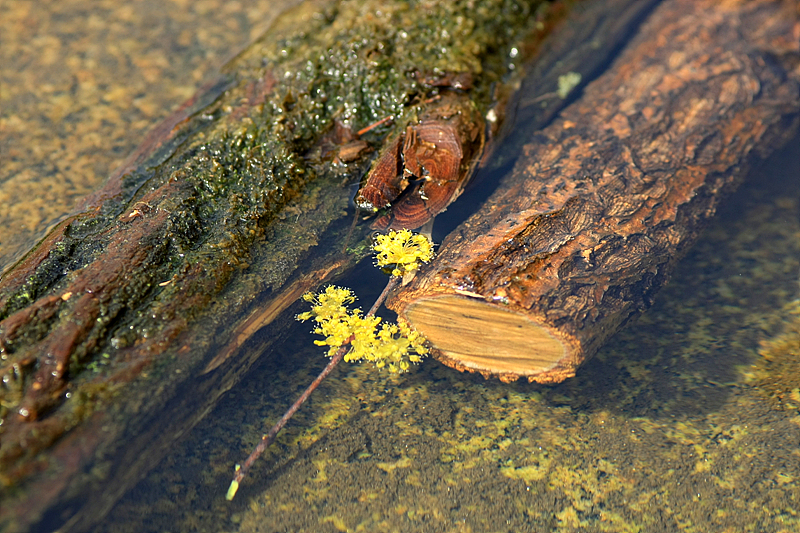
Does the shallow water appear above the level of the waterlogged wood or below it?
below

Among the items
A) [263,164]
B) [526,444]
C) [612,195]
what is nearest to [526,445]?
[526,444]

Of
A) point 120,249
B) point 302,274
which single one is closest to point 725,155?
point 302,274

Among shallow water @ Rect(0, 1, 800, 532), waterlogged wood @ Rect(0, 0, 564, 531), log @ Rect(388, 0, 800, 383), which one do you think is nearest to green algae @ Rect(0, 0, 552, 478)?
waterlogged wood @ Rect(0, 0, 564, 531)

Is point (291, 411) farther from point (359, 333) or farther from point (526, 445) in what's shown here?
point (526, 445)

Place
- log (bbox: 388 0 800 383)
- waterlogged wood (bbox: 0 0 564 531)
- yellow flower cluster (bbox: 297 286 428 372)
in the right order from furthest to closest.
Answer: yellow flower cluster (bbox: 297 286 428 372)
log (bbox: 388 0 800 383)
waterlogged wood (bbox: 0 0 564 531)

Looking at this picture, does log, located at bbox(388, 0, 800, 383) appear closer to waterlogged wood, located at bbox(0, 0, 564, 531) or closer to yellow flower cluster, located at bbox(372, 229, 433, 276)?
yellow flower cluster, located at bbox(372, 229, 433, 276)

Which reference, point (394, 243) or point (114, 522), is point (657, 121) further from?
point (114, 522)

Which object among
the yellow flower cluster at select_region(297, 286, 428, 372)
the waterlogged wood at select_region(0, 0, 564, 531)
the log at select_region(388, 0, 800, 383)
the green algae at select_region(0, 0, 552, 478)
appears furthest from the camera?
the yellow flower cluster at select_region(297, 286, 428, 372)
